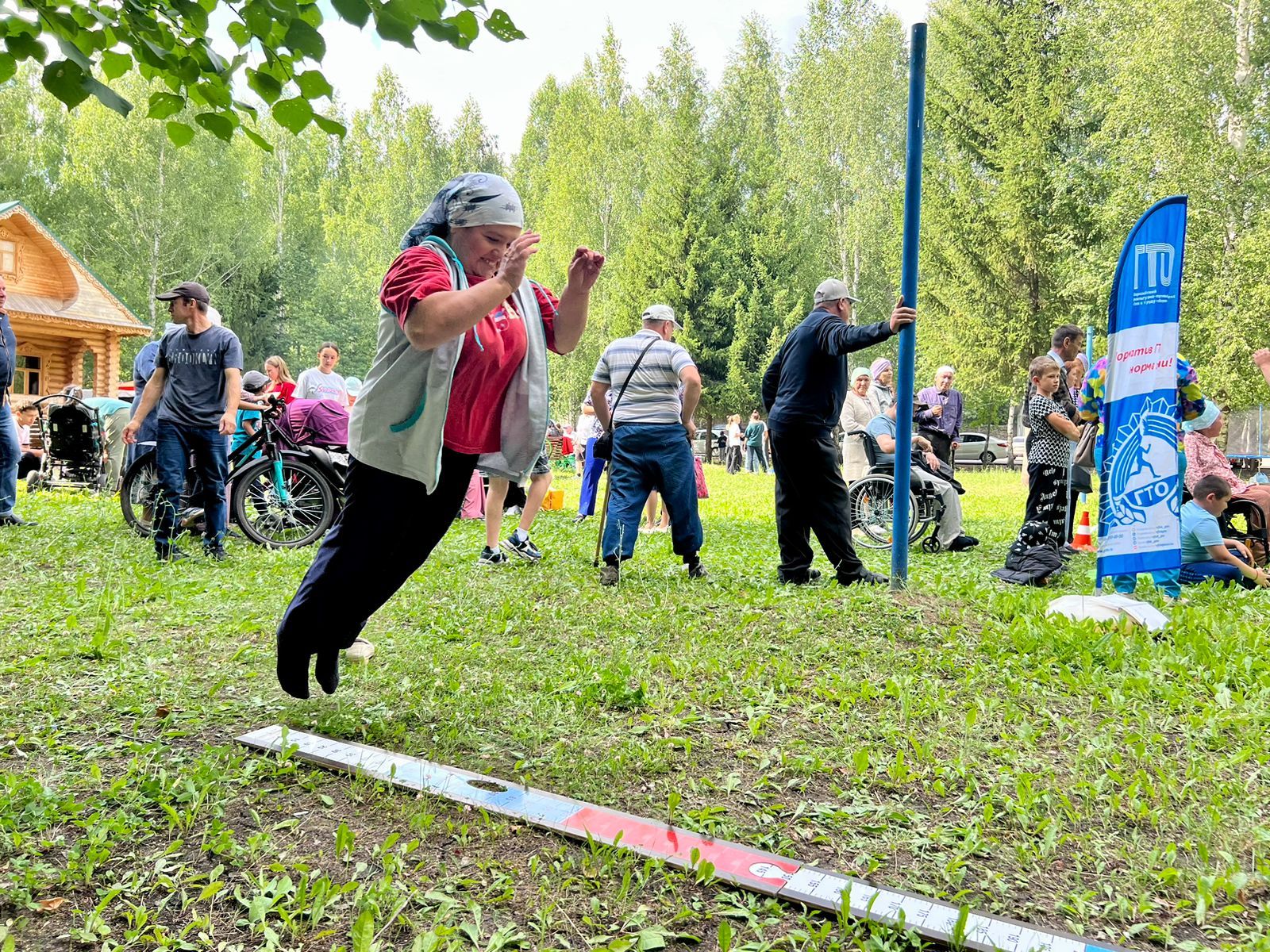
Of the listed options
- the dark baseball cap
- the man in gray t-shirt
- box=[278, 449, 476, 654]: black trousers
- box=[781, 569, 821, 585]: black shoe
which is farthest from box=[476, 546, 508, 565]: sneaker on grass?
box=[278, 449, 476, 654]: black trousers

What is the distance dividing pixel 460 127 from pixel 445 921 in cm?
4833

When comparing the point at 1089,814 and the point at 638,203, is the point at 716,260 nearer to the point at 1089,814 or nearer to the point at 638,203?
the point at 638,203

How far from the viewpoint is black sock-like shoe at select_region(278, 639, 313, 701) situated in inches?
135

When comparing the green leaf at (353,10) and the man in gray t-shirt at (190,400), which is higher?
the green leaf at (353,10)

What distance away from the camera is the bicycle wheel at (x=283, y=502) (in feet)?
26.9

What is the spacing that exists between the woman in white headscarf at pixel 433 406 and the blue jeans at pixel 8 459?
7.31m

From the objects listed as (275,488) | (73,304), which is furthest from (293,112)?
(73,304)

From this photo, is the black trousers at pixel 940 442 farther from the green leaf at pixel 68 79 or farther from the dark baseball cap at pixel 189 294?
the green leaf at pixel 68 79

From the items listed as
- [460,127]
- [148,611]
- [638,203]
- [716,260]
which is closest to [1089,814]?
[148,611]

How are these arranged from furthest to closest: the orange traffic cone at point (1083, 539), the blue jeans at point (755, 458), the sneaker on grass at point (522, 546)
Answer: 1. the blue jeans at point (755, 458)
2. the orange traffic cone at point (1083, 539)
3. the sneaker on grass at point (522, 546)

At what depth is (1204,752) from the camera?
3467 mm

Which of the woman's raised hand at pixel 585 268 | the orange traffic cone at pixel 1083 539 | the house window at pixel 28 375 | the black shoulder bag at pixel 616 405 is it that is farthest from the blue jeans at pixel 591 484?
the house window at pixel 28 375

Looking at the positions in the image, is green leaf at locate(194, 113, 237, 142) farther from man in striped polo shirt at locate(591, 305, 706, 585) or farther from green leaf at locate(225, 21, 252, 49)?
man in striped polo shirt at locate(591, 305, 706, 585)

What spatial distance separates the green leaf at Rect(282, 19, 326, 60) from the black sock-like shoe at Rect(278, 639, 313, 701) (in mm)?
1974
